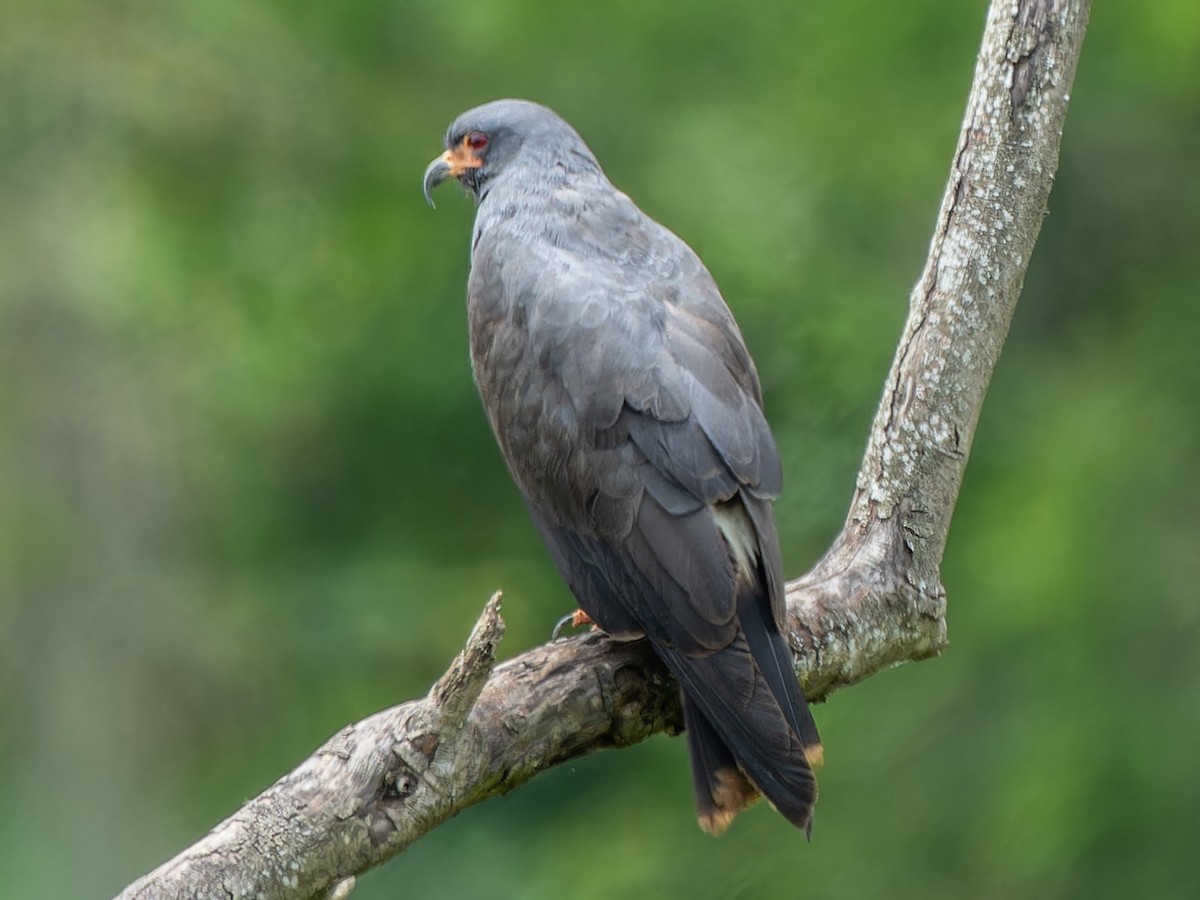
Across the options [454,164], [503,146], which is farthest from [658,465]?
[454,164]

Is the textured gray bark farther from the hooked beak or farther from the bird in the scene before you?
the hooked beak

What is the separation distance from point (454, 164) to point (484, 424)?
3.21 metres

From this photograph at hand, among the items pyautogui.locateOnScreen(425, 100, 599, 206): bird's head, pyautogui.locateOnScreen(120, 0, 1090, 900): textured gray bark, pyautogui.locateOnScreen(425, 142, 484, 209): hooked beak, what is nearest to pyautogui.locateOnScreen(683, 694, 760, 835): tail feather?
pyautogui.locateOnScreen(120, 0, 1090, 900): textured gray bark

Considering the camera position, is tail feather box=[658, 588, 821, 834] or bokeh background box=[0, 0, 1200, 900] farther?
bokeh background box=[0, 0, 1200, 900]

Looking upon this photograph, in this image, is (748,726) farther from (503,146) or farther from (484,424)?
(484,424)

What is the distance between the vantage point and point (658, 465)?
404cm

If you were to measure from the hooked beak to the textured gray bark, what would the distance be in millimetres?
1533

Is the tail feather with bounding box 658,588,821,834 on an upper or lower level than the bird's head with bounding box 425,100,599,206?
lower

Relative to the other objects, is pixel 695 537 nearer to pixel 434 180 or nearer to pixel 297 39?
pixel 434 180

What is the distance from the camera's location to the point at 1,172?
9664 mm

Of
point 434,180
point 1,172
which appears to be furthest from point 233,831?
point 1,172

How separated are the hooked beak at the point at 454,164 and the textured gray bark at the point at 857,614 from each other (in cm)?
153

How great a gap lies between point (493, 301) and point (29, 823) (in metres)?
6.01

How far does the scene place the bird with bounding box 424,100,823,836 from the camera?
3871 millimetres
